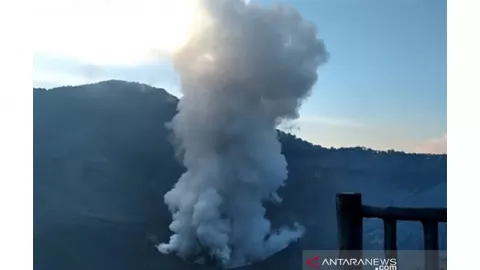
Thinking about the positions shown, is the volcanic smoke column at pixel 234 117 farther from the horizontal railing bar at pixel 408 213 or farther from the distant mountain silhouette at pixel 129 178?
the horizontal railing bar at pixel 408 213

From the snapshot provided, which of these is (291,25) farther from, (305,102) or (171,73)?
(171,73)

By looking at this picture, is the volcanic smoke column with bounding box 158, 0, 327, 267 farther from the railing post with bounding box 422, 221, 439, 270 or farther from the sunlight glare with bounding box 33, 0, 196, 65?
the railing post with bounding box 422, 221, 439, 270

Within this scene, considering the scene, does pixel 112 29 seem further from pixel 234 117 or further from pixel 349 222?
pixel 349 222

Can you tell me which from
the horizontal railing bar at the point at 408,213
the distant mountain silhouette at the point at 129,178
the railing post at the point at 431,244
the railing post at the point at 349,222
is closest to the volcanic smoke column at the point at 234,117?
the distant mountain silhouette at the point at 129,178

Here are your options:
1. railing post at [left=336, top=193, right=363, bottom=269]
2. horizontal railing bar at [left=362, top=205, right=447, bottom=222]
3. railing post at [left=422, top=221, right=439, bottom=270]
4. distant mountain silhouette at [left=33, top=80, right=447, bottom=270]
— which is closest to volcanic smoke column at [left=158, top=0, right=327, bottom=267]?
distant mountain silhouette at [left=33, top=80, right=447, bottom=270]

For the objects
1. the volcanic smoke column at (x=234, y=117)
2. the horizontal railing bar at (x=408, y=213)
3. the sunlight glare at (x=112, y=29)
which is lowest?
the horizontal railing bar at (x=408, y=213)

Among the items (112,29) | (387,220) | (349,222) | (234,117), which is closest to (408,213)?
(387,220)
